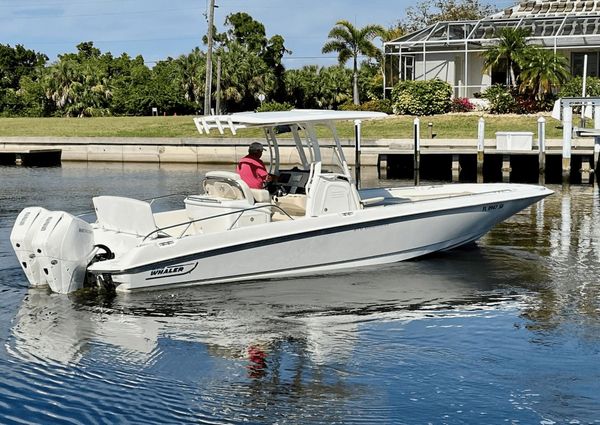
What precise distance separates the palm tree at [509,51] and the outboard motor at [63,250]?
30.0 metres

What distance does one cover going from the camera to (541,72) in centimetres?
3688

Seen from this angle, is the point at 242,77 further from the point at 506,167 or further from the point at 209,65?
the point at 506,167

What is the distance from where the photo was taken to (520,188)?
46.0ft

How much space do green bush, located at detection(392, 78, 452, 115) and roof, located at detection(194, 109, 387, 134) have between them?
26333 millimetres

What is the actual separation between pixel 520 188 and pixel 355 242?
11.0 ft

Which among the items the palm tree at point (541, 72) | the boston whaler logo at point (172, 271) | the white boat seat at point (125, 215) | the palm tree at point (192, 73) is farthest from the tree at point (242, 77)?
the boston whaler logo at point (172, 271)

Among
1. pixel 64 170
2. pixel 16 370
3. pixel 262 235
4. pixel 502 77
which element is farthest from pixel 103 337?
pixel 502 77

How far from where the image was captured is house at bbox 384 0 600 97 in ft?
132

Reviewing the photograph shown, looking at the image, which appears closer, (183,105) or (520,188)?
(520,188)

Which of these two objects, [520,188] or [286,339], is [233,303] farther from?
[520,188]

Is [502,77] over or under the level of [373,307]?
over

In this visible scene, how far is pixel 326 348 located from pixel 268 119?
157 inches

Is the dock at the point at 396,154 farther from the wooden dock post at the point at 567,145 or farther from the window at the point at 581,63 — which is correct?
the window at the point at 581,63

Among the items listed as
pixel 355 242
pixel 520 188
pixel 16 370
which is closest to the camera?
pixel 16 370
